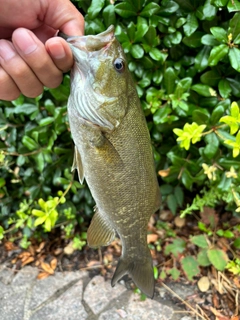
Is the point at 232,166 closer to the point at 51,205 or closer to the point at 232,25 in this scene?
the point at 232,25

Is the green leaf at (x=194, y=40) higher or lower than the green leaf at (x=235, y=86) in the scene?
higher

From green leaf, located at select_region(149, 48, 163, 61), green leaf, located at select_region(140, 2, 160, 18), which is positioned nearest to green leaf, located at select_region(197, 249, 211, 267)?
green leaf, located at select_region(149, 48, 163, 61)

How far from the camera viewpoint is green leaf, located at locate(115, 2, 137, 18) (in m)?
1.86

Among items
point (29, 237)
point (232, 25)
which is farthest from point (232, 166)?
point (29, 237)

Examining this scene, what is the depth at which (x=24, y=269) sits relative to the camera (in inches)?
100

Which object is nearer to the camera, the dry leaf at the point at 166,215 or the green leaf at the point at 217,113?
the green leaf at the point at 217,113

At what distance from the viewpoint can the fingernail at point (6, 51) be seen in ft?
4.58

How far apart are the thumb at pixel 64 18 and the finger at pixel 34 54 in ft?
0.81

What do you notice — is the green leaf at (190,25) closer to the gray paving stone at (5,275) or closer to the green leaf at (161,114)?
the green leaf at (161,114)

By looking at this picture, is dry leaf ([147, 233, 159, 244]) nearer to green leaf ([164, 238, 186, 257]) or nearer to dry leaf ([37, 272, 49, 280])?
green leaf ([164, 238, 186, 257])

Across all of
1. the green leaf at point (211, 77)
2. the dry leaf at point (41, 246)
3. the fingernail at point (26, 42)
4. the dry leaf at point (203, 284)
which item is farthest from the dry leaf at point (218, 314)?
the fingernail at point (26, 42)

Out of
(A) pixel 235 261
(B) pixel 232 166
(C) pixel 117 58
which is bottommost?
(A) pixel 235 261

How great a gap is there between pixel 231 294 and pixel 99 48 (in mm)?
1817

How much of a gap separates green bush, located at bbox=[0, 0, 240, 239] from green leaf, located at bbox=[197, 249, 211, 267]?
13.7 inches
